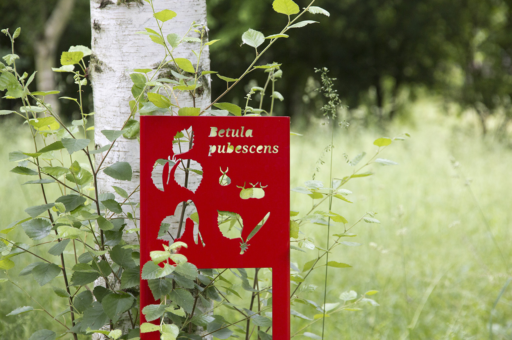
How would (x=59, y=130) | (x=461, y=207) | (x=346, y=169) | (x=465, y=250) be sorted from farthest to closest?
(x=346, y=169) < (x=461, y=207) < (x=465, y=250) < (x=59, y=130)

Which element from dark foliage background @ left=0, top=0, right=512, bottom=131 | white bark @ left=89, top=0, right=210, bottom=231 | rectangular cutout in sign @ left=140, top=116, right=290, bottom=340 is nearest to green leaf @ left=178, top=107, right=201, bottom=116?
rectangular cutout in sign @ left=140, top=116, right=290, bottom=340

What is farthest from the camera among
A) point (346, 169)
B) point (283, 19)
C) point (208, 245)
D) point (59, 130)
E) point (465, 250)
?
point (283, 19)

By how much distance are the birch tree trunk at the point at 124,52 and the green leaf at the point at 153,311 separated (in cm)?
38

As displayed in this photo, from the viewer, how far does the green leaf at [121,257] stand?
1.07m

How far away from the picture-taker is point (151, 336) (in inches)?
40.6

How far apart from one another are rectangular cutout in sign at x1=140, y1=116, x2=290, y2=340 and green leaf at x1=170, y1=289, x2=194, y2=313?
0.22ft

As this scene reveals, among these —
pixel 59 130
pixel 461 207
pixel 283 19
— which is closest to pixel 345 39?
pixel 283 19

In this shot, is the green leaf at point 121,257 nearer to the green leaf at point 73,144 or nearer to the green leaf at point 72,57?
the green leaf at point 73,144

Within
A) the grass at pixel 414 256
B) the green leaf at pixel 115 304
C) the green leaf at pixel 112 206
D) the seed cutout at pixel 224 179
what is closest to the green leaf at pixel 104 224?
the green leaf at pixel 112 206

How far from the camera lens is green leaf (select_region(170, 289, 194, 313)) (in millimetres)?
974

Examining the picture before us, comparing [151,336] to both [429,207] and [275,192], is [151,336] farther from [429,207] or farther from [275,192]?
[429,207]

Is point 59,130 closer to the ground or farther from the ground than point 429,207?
farther from the ground

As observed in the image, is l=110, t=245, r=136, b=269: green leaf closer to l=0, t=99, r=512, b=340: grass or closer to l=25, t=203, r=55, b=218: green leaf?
l=25, t=203, r=55, b=218: green leaf

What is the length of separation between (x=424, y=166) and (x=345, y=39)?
7.44m
